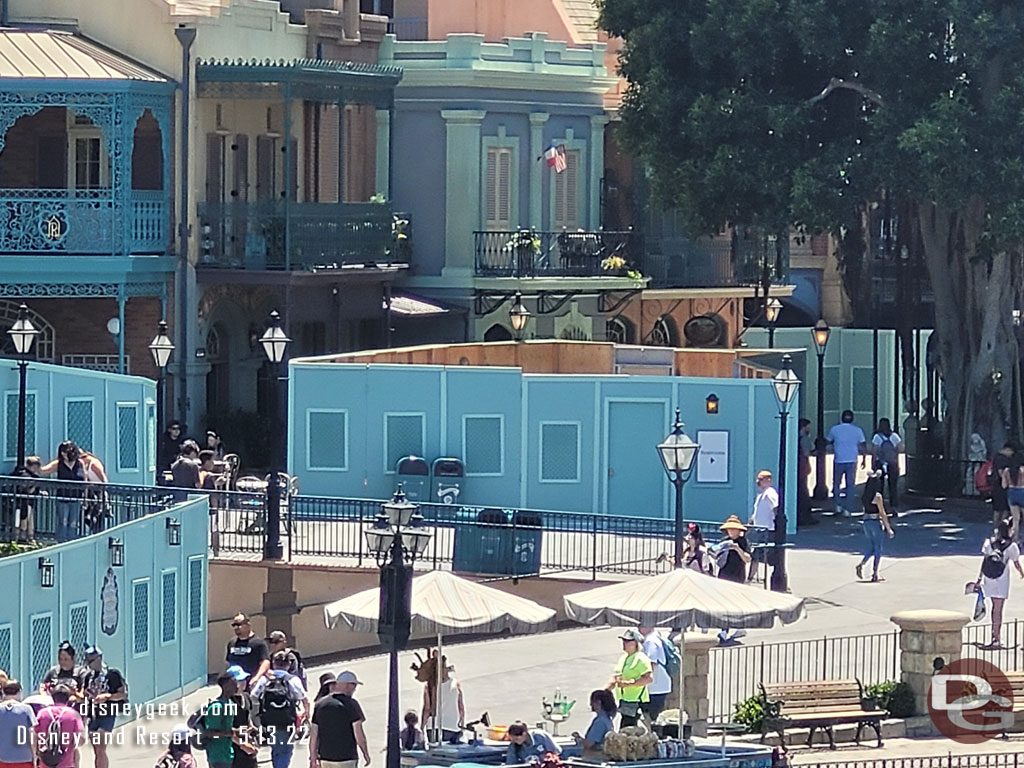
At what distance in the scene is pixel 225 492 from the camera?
32.4 meters

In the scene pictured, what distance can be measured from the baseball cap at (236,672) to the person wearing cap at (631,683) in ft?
10.9

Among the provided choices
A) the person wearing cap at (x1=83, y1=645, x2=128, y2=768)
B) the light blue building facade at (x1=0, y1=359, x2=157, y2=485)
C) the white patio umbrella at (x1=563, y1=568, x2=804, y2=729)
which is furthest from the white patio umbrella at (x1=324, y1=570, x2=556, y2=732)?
the light blue building facade at (x1=0, y1=359, x2=157, y2=485)

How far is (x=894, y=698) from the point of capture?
26250 mm

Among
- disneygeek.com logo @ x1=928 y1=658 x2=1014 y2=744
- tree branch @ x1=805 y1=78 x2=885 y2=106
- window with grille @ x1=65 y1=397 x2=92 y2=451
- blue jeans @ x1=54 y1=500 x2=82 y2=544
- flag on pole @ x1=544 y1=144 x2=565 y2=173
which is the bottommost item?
disneygeek.com logo @ x1=928 y1=658 x2=1014 y2=744

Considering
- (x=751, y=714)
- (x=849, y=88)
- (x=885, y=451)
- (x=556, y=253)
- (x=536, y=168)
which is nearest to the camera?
(x=751, y=714)

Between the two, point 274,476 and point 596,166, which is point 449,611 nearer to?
point 274,476

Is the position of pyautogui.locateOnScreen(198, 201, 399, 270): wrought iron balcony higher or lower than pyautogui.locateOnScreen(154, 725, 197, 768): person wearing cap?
higher

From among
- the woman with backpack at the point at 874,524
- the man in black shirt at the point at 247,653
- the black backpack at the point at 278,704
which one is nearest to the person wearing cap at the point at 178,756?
the black backpack at the point at 278,704

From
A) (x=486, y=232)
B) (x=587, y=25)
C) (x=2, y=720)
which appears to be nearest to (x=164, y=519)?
(x=2, y=720)

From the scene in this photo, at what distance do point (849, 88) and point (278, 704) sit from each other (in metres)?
21.1

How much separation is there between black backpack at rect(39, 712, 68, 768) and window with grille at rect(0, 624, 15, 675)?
4.37 m

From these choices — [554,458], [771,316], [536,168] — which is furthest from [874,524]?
[536,168]

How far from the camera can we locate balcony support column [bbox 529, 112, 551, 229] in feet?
153

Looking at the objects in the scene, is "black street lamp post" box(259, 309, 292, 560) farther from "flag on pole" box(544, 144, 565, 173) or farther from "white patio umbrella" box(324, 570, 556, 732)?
"flag on pole" box(544, 144, 565, 173)
